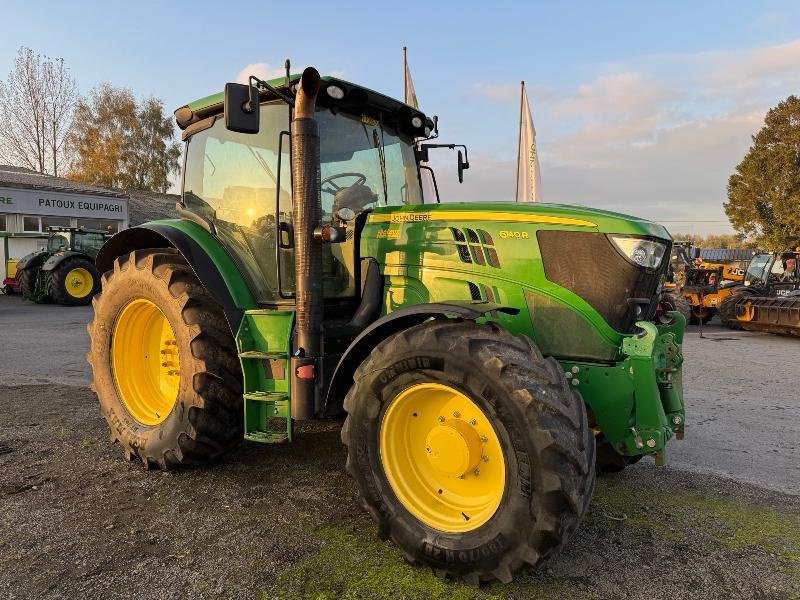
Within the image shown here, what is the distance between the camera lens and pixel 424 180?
448 centimetres

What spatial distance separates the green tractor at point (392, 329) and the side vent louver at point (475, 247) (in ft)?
0.04

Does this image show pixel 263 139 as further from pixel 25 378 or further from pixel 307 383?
pixel 25 378

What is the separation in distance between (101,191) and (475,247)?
29515 mm

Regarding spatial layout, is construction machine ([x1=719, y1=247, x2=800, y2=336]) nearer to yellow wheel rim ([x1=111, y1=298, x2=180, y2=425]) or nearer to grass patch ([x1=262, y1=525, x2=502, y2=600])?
grass patch ([x1=262, y1=525, x2=502, y2=600])

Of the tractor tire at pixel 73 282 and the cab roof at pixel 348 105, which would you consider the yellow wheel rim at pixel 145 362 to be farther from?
the tractor tire at pixel 73 282

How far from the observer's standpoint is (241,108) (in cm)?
292

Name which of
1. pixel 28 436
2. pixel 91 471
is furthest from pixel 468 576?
pixel 28 436

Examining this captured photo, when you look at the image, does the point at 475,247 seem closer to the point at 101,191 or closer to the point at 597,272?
the point at 597,272

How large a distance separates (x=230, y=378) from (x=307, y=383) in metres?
0.63

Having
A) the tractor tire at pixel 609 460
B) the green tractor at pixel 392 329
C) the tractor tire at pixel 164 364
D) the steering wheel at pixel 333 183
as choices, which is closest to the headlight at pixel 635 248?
the green tractor at pixel 392 329

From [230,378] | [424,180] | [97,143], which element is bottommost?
[230,378]

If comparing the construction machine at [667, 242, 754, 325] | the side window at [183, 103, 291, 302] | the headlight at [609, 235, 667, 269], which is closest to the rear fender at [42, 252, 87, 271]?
the side window at [183, 103, 291, 302]

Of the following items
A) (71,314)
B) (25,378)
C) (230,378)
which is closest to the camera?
(230,378)

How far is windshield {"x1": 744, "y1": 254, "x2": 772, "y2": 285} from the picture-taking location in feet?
47.9
